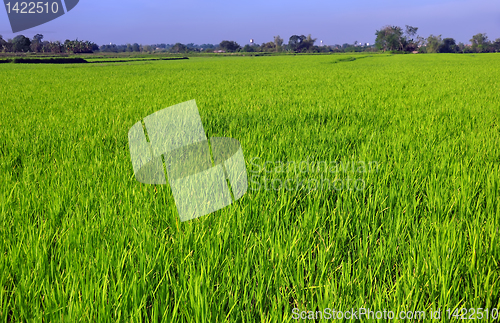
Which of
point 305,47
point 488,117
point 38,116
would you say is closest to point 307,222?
point 488,117

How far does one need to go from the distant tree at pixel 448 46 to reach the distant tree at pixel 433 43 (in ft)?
3.98

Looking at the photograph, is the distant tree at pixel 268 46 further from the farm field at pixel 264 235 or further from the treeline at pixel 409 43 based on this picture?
the farm field at pixel 264 235

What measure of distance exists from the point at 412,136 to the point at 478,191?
1428 mm

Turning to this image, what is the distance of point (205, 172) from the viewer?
229cm

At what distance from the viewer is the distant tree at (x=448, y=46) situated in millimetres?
100062

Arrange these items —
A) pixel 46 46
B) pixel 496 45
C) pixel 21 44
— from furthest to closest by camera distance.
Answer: pixel 496 45 → pixel 46 46 → pixel 21 44

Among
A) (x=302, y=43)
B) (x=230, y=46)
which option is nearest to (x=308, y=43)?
(x=302, y=43)

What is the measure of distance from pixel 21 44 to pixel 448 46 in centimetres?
12957

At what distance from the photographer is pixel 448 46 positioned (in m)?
102

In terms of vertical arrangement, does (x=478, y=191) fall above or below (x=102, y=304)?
below

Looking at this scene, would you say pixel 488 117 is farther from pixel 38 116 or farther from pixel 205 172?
pixel 38 116

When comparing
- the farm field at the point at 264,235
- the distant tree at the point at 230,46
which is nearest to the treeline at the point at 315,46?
the distant tree at the point at 230,46

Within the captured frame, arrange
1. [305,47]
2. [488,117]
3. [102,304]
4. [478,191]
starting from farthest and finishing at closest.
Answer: [305,47]
[488,117]
[478,191]
[102,304]

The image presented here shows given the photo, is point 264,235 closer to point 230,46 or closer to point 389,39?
point 389,39
